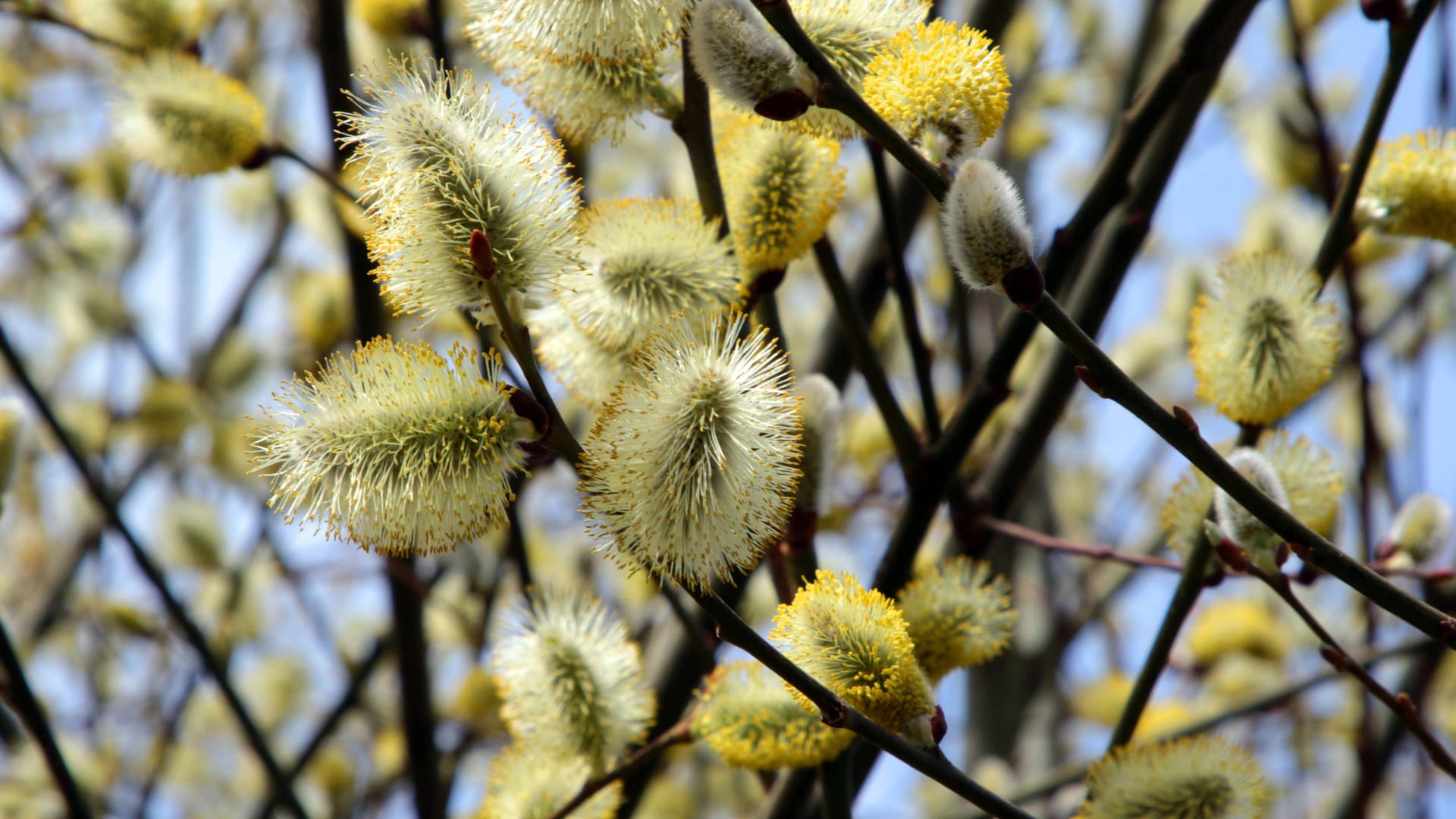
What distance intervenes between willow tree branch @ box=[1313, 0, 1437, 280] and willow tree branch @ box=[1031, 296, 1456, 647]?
51 centimetres

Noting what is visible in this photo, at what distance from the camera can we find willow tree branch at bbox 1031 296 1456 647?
2.81 ft

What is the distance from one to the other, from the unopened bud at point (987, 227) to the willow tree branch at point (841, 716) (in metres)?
0.31

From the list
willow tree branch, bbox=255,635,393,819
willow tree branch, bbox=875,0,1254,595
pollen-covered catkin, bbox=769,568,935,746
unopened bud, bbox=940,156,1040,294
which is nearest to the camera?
unopened bud, bbox=940,156,1040,294

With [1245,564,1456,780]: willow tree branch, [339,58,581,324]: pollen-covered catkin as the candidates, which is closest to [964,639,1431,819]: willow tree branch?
[1245,564,1456,780]: willow tree branch

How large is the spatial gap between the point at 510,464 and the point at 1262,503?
578mm

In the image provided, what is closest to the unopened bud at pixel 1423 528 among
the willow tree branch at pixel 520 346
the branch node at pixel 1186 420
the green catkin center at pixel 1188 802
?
the green catkin center at pixel 1188 802

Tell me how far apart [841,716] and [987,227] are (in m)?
0.38

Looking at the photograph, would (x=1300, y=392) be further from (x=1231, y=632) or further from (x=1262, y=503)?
(x=1231, y=632)

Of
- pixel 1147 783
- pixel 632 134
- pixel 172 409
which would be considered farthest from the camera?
pixel 632 134

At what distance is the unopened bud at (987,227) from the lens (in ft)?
2.75

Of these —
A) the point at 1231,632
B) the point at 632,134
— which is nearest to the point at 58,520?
the point at 632,134

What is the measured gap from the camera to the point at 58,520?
454 centimetres

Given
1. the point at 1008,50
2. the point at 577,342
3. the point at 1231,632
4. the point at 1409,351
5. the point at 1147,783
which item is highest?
the point at 1008,50

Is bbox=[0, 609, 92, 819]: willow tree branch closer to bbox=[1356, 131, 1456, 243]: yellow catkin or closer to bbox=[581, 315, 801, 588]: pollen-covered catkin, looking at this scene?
bbox=[581, 315, 801, 588]: pollen-covered catkin
